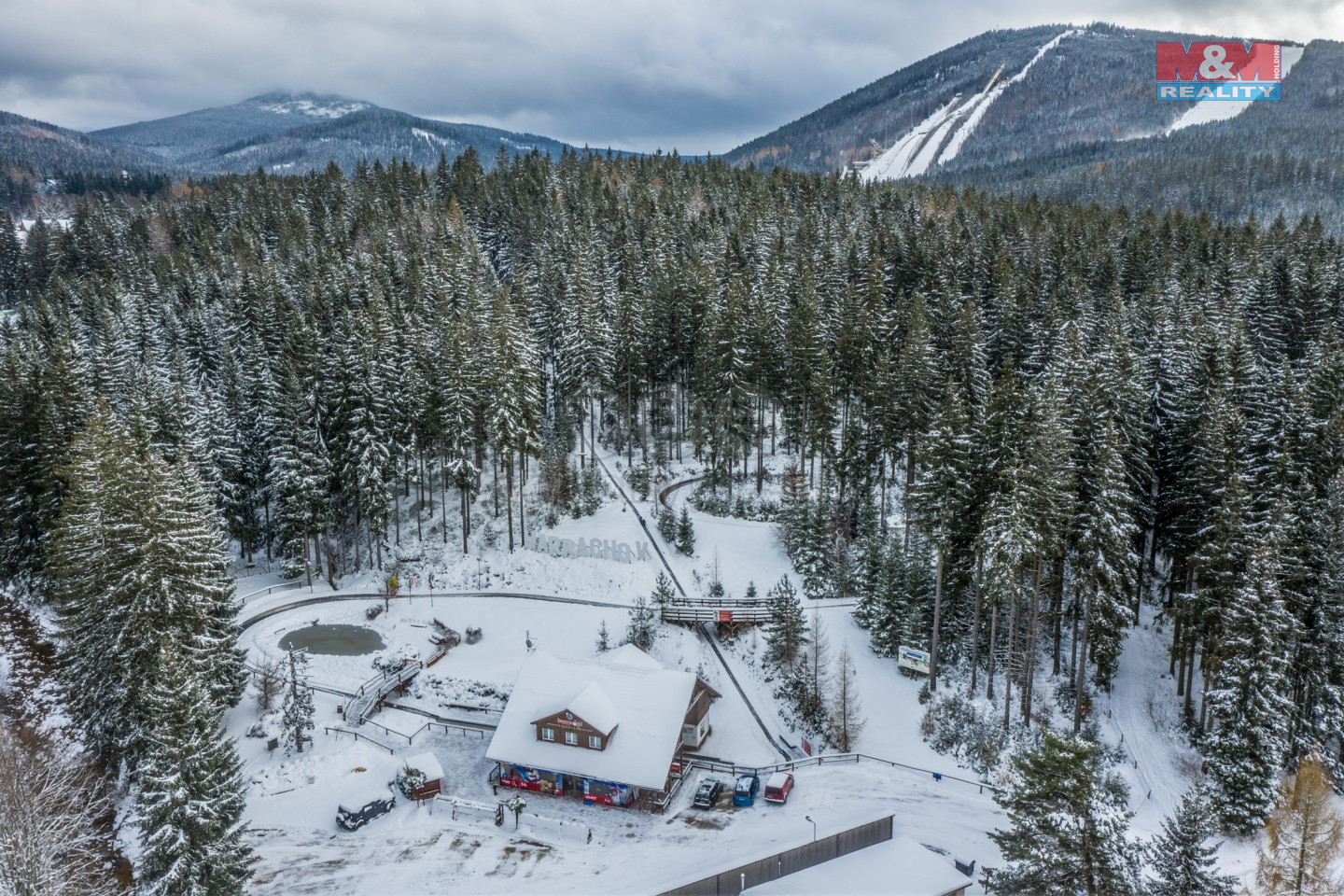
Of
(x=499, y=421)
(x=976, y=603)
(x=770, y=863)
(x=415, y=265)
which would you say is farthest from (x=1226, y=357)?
(x=415, y=265)

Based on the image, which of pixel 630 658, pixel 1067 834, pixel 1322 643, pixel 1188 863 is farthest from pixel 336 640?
pixel 1322 643

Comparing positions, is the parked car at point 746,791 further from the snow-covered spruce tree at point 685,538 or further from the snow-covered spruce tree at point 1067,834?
the snow-covered spruce tree at point 685,538

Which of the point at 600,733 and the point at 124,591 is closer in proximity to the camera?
the point at 124,591

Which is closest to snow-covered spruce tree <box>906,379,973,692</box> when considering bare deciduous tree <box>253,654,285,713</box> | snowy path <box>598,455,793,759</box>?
snowy path <box>598,455,793,759</box>

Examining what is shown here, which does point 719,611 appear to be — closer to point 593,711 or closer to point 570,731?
point 593,711

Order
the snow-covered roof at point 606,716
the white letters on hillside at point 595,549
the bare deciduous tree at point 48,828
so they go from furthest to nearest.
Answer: the white letters on hillside at point 595,549
the snow-covered roof at point 606,716
the bare deciduous tree at point 48,828

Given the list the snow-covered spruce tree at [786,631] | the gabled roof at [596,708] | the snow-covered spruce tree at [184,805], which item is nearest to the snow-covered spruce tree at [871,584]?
the snow-covered spruce tree at [786,631]
